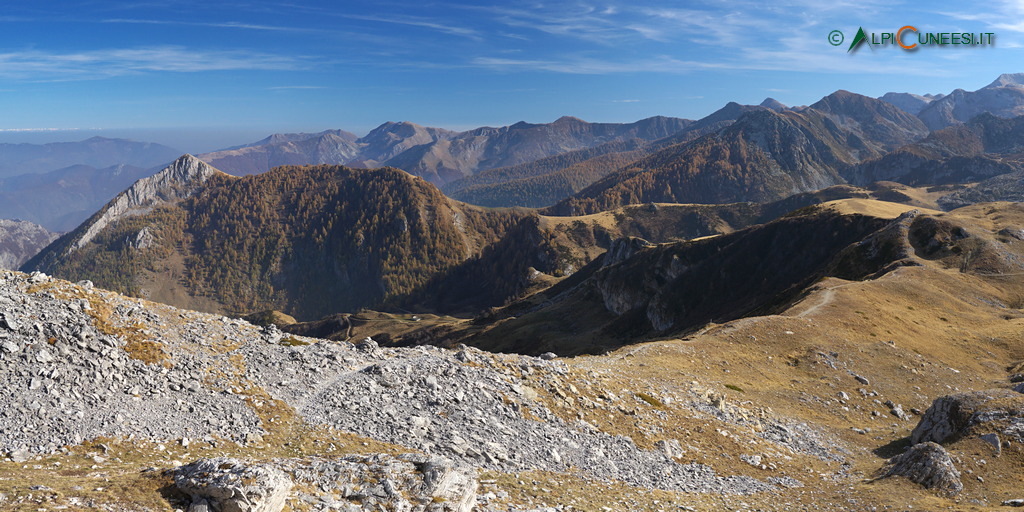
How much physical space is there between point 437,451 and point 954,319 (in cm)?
8014

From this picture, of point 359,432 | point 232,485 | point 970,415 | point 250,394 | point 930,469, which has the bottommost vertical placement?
point 930,469

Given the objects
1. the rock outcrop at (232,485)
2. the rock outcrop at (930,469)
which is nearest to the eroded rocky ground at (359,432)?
the rock outcrop at (232,485)

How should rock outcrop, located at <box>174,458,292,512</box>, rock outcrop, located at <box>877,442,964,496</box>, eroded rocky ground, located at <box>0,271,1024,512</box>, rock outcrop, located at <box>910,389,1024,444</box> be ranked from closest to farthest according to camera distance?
1. rock outcrop, located at <box>174,458,292,512</box>
2. eroded rocky ground, located at <box>0,271,1024,512</box>
3. rock outcrop, located at <box>877,442,964,496</box>
4. rock outcrop, located at <box>910,389,1024,444</box>

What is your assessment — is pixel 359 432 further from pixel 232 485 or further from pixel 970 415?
pixel 970 415

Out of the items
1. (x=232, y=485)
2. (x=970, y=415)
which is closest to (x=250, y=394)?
(x=232, y=485)

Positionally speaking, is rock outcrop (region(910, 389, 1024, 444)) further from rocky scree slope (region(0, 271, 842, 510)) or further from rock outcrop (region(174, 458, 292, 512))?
rock outcrop (region(174, 458, 292, 512))

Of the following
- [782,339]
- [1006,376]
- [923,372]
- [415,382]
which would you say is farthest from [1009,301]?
[415,382]

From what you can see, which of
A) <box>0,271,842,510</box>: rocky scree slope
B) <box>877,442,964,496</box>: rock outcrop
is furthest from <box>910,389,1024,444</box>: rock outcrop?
<box>0,271,842,510</box>: rocky scree slope

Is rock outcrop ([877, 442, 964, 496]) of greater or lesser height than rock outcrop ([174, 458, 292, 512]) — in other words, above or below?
below

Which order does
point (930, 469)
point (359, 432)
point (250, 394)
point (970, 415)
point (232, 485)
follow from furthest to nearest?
point (970, 415) < point (930, 469) < point (250, 394) < point (359, 432) < point (232, 485)

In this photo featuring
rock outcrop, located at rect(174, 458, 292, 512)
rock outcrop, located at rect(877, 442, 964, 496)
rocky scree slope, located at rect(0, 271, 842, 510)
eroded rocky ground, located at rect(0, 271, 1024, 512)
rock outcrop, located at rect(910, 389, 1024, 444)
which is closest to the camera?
rock outcrop, located at rect(174, 458, 292, 512)

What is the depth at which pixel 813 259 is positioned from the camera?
459 feet

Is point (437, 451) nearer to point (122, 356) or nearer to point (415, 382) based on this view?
point (415, 382)

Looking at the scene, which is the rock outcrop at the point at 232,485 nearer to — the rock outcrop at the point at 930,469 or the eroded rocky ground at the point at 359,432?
the eroded rocky ground at the point at 359,432
